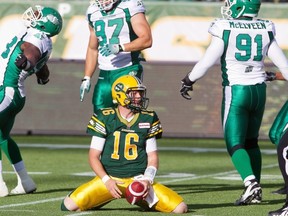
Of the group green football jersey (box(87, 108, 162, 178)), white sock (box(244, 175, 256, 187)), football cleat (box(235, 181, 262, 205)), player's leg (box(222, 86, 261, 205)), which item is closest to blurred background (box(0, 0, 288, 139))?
player's leg (box(222, 86, 261, 205))

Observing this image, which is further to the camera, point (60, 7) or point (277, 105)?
point (60, 7)

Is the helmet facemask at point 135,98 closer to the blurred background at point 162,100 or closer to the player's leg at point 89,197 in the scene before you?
the player's leg at point 89,197

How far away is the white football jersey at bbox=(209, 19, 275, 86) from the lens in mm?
9828

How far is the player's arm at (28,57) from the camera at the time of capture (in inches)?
403

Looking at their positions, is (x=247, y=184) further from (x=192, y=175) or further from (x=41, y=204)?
(x=192, y=175)

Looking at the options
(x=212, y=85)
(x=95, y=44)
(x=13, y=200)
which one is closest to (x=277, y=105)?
(x=212, y=85)

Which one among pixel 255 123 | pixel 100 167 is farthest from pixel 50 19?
pixel 100 167

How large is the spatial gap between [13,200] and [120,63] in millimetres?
1706

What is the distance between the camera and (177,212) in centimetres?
870

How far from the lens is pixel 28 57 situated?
10297mm

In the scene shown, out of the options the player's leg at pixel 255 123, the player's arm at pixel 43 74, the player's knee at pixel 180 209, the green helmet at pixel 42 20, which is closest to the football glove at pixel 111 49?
the green helmet at pixel 42 20

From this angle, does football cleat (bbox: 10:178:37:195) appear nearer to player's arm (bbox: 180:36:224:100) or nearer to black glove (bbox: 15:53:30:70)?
black glove (bbox: 15:53:30:70)

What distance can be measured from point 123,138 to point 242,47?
1.59m

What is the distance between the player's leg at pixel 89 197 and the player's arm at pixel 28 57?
6.03ft
